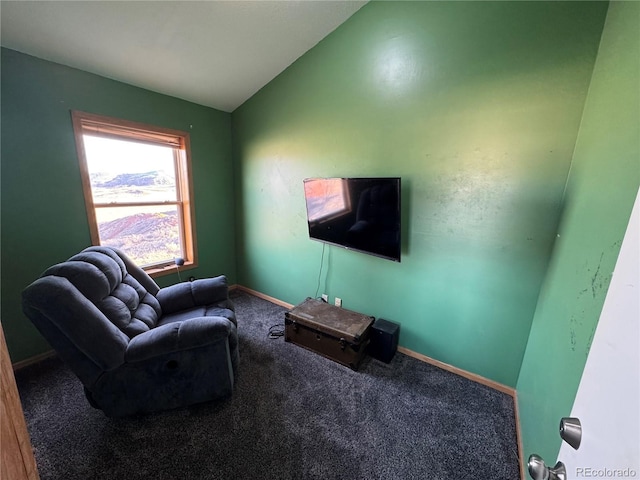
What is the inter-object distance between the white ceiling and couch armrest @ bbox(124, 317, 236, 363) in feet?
6.88

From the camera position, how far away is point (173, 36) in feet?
6.41

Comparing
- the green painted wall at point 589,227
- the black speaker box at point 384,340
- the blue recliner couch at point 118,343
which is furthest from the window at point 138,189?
the green painted wall at point 589,227

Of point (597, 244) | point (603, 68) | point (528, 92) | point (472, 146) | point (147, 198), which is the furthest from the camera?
point (147, 198)

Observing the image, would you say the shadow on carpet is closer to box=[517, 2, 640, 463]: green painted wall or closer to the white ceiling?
box=[517, 2, 640, 463]: green painted wall

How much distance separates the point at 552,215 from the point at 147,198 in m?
3.55

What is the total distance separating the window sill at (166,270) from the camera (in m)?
2.82

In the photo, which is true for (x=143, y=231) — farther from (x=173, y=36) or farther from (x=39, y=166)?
(x=173, y=36)

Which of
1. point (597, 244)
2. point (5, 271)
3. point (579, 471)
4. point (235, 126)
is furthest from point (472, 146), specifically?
point (5, 271)

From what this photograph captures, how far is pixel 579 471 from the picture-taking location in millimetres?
524

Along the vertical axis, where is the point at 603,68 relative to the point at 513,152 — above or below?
above

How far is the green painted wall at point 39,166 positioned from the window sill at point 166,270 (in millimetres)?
658

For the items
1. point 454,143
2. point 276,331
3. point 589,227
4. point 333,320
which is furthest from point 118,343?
point 454,143

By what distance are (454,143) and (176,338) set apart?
89.0 inches

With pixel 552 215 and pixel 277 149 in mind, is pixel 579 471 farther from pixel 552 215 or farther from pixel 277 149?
pixel 277 149
